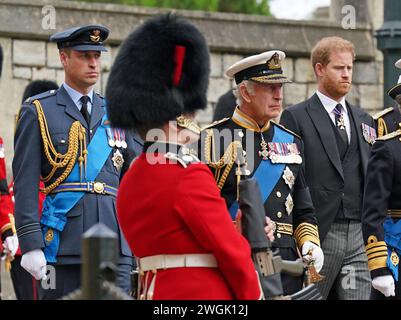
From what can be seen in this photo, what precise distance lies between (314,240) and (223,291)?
2066 millimetres

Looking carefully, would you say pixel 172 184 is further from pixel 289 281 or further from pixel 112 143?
pixel 112 143

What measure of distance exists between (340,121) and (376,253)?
1442 millimetres

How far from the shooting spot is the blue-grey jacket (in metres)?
7.76

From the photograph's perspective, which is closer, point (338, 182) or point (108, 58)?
point (338, 182)

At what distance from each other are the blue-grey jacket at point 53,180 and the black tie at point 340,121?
1.73 metres

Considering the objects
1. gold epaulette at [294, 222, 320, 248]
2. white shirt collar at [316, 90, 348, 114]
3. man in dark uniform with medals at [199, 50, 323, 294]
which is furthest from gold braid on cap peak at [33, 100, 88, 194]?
white shirt collar at [316, 90, 348, 114]

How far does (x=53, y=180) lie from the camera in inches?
310

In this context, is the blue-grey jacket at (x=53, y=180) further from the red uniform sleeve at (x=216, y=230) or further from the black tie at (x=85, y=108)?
the red uniform sleeve at (x=216, y=230)

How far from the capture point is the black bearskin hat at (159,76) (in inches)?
243

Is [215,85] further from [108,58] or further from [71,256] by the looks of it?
[71,256]

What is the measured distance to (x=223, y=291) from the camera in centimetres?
599

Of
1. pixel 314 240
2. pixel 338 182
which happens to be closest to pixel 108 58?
pixel 338 182

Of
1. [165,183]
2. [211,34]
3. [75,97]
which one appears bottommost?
[165,183]
